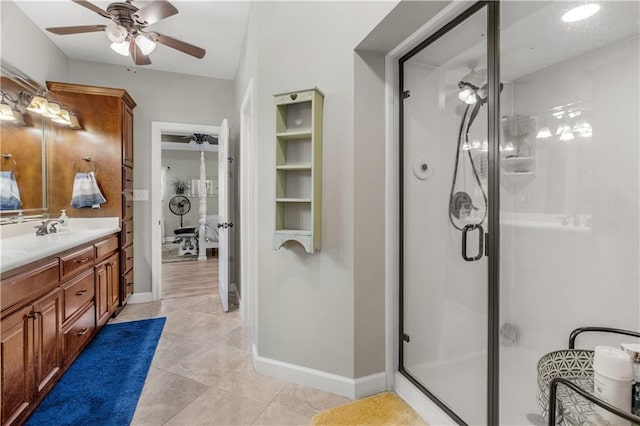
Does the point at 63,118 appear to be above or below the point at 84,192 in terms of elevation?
above

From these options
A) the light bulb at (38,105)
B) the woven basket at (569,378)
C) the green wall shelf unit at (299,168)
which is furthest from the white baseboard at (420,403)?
the light bulb at (38,105)

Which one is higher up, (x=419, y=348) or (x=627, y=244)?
(x=627, y=244)

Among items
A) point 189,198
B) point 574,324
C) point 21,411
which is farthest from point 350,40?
point 189,198

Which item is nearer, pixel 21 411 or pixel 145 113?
pixel 21 411

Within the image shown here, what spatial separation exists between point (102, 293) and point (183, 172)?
21.4 feet

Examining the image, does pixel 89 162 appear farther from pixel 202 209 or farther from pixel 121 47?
pixel 202 209

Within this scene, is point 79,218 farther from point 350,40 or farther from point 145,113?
point 350,40

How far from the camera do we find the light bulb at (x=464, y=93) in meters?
1.51

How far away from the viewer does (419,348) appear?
1854 millimetres

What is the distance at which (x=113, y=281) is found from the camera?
314 centimetres

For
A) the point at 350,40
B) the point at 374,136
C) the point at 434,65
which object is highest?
Result: the point at 350,40

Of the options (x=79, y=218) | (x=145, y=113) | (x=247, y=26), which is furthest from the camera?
(x=145, y=113)

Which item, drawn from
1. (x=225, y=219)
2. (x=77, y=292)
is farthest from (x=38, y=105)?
(x=225, y=219)

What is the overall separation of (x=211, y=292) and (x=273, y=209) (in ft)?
8.41
